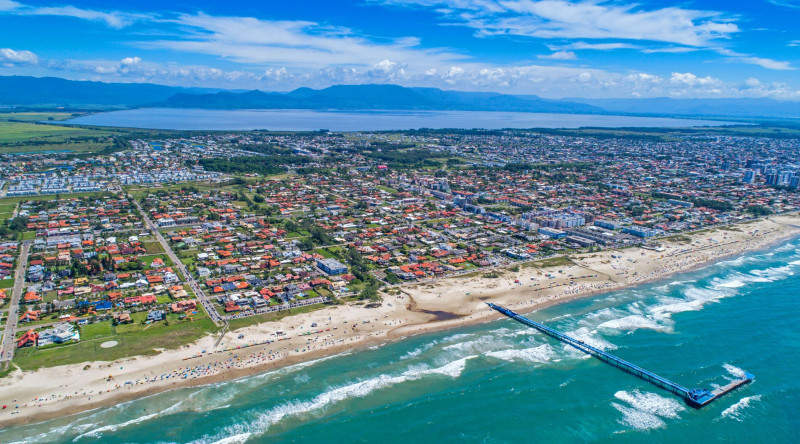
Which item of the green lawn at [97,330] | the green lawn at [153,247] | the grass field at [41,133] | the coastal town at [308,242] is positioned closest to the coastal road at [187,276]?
the coastal town at [308,242]

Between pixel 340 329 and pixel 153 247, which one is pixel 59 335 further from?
pixel 153 247

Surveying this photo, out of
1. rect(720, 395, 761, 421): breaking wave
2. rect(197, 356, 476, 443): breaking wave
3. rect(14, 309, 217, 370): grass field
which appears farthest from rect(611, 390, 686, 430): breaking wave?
rect(14, 309, 217, 370): grass field

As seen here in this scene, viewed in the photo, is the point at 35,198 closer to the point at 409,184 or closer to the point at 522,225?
the point at 409,184

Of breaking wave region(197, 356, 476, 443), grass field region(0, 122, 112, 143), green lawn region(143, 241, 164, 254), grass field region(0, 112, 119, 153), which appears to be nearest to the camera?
breaking wave region(197, 356, 476, 443)

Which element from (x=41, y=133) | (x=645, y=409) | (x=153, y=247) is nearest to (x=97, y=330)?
(x=153, y=247)

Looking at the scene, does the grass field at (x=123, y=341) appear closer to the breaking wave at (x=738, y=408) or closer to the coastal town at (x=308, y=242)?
the coastal town at (x=308, y=242)

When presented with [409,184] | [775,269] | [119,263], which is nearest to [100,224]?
[119,263]

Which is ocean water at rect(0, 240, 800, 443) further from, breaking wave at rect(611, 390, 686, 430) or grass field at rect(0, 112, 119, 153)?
grass field at rect(0, 112, 119, 153)
